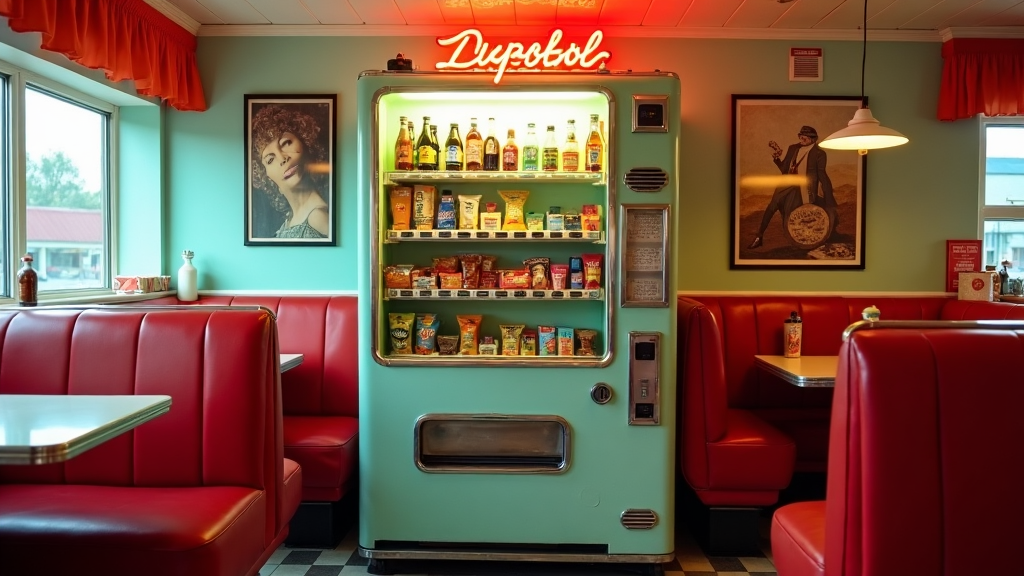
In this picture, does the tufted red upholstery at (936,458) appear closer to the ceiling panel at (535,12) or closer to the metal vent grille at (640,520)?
the metal vent grille at (640,520)

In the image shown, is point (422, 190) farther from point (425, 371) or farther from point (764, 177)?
point (764, 177)

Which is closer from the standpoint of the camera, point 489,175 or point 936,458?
point 936,458

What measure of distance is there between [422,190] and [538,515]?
161 centimetres

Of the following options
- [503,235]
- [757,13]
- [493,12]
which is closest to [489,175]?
[503,235]

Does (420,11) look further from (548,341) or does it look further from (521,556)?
(521,556)

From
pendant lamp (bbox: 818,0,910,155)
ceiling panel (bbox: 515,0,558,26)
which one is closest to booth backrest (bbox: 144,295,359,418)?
ceiling panel (bbox: 515,0,558,26)

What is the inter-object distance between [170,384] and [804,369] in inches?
104

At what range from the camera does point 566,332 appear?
118 inches

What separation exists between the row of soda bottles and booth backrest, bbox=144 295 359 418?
0.98 metres

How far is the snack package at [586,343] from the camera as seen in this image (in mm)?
3000

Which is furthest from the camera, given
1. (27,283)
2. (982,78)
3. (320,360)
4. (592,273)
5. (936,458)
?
(982,78)

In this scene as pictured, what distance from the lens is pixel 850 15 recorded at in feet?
11.5

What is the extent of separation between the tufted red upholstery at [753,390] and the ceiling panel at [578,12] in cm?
167

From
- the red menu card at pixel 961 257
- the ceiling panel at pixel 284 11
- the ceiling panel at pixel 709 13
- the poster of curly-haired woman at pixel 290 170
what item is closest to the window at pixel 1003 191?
the red menu card at pixel 961 257
